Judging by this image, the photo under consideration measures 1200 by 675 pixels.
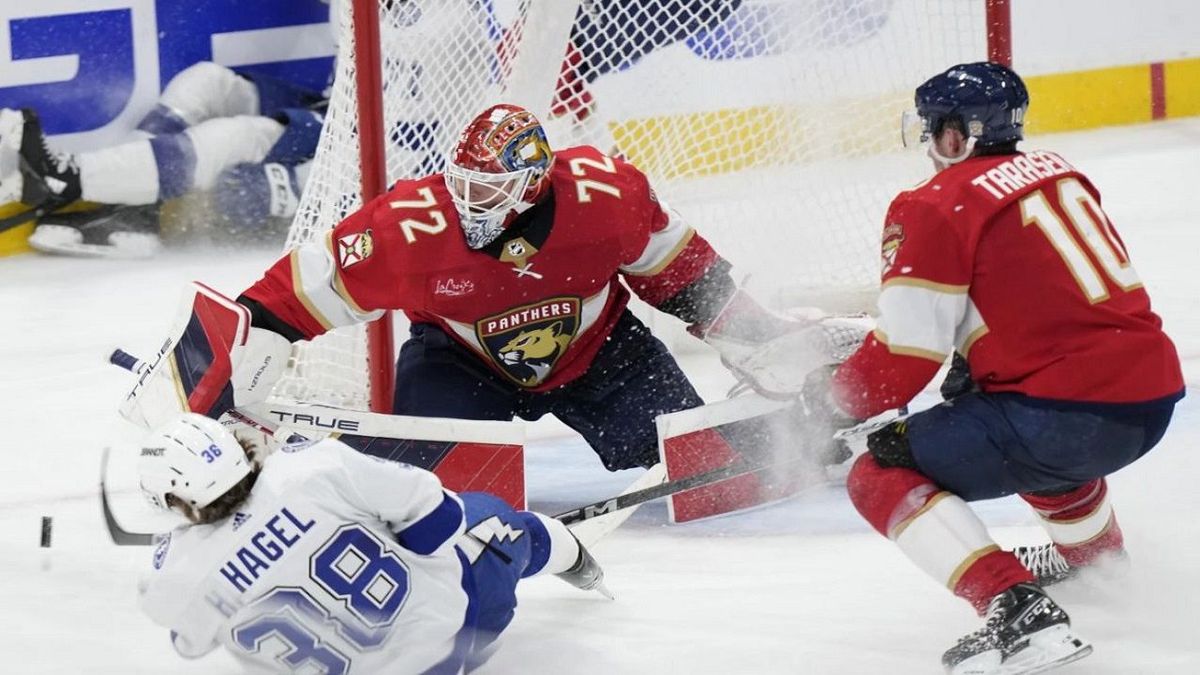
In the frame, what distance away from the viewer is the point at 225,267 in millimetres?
5871

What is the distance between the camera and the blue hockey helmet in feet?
8.87

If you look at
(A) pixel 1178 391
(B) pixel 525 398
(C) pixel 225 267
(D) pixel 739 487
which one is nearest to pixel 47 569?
(B) pixel 525 398

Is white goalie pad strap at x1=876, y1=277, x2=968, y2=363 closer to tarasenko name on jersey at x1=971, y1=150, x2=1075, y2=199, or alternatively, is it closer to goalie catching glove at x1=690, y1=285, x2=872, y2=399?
tarasenko name on jersey at x1=971, y1=150, x2=1075, y2=199

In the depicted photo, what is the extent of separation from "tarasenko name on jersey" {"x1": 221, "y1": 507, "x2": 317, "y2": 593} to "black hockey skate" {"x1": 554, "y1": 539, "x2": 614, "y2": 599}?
645mm

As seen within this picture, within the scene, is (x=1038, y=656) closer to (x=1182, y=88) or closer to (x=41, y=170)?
(x=41, y=170)

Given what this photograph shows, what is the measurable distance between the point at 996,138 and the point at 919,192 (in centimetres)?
18

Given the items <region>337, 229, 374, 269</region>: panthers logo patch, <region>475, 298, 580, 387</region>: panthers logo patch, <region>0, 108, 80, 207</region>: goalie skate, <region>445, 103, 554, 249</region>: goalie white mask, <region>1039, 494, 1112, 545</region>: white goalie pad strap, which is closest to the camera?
<region>1039, 494, 1112, 545</region>: white goalie pad strap

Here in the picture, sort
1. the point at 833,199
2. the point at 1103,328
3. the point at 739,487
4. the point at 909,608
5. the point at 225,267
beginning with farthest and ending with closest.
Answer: the point at 225,267, the point at 833,199, the point at 739,487, the point at 909,608, the point at 1103,328

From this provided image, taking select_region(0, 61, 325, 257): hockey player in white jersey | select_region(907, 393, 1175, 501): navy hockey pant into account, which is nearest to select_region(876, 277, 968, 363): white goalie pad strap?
select_region(907, 393, 1175, 501): navy hockey pant

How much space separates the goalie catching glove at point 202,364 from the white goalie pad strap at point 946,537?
1.29 metres

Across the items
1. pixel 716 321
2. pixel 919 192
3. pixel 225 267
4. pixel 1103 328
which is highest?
pixel 919 192

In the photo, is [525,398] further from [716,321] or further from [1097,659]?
[1097,659]

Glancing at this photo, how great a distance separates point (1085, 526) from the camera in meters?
2.94

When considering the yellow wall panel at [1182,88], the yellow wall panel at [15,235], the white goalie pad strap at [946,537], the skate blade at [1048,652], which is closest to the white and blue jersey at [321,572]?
the white goalie pad strap at [946,537]
